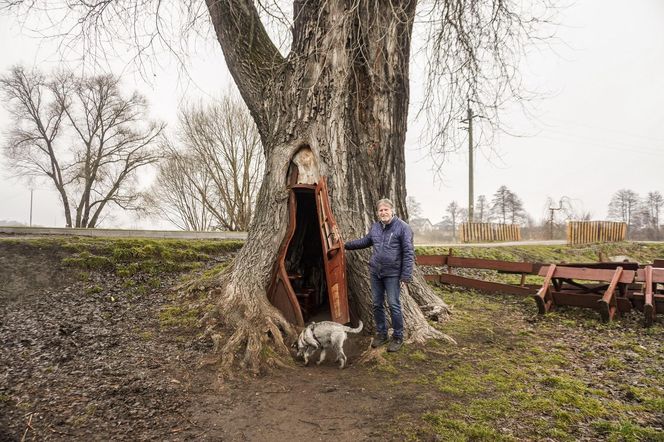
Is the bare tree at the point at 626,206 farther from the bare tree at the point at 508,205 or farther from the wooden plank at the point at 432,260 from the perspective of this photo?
the wooden plank at the point at 432,260

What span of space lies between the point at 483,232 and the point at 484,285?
1708cm

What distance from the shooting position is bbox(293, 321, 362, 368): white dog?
14.8ft

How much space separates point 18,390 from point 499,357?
518 centimetres

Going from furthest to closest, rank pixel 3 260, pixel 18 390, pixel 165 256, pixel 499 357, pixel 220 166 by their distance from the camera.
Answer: pixel 220 166 → pixel 165 256 → pixel 3 260 → pixel 499 357 → pixel 18 390

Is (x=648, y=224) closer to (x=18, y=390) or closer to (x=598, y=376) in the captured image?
(x=598, y=376)

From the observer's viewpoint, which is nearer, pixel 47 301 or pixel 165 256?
→ pixel 47 301

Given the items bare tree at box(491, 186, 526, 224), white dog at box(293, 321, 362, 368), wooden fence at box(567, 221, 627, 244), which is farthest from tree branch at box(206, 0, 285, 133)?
bare tree at box(491, 186, 526, 224)

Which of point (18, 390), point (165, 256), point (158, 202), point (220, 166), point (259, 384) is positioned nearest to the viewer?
point (18, 390)

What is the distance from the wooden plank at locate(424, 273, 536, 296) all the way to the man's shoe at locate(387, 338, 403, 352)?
177 inches

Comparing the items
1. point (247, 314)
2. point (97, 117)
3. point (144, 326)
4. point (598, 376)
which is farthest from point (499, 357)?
point (97, 117)

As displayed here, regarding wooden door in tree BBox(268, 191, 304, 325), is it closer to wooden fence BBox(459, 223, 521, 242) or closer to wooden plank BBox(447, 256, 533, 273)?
wooden plank BBox(447, 256, 533, 273)

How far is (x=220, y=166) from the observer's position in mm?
20531

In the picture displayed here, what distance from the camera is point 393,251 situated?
479 centimetres

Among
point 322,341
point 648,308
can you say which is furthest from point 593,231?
point 322,341
